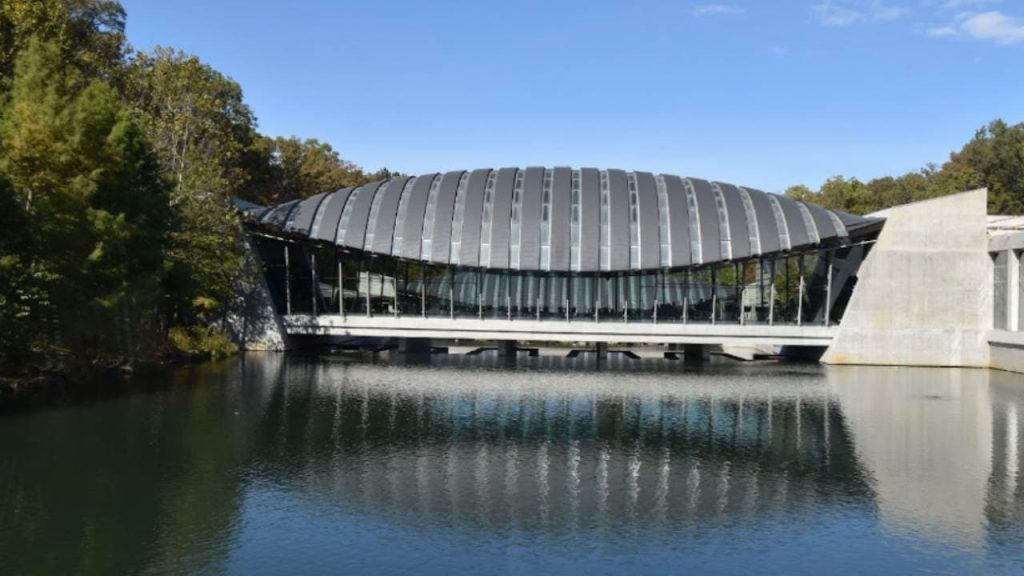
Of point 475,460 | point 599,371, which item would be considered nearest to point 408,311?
point 599,371

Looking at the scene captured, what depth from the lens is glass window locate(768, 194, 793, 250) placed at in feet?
193

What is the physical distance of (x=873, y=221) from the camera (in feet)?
189

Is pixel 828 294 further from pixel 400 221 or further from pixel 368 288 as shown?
pixel 368 288

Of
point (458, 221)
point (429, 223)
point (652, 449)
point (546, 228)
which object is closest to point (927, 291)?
point (546, 228)

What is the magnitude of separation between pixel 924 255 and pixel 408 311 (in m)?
37.3

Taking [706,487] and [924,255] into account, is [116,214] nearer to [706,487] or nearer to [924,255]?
[706,487]

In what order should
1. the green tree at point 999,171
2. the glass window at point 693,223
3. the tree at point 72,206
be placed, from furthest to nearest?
the green tree at point 999,171 < the glass window at point 693,223 < the tree at point 72,206

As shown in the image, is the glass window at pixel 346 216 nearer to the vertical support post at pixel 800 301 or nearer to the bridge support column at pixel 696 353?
the bridge support column at pixel 696 353

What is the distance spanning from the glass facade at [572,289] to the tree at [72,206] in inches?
784

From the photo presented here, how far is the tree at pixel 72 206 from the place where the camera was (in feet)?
114

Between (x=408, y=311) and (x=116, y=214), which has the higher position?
(x=116, y=214)

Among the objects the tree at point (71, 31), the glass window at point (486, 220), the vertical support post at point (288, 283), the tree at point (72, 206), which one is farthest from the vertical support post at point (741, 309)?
the tree at point (71, 31)

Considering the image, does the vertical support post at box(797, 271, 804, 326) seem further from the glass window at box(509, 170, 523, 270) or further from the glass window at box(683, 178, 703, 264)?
the glass window at box(509, 170, 523, 270)

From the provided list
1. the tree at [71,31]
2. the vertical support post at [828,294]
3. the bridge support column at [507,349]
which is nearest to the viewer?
the tree at [71,31]
